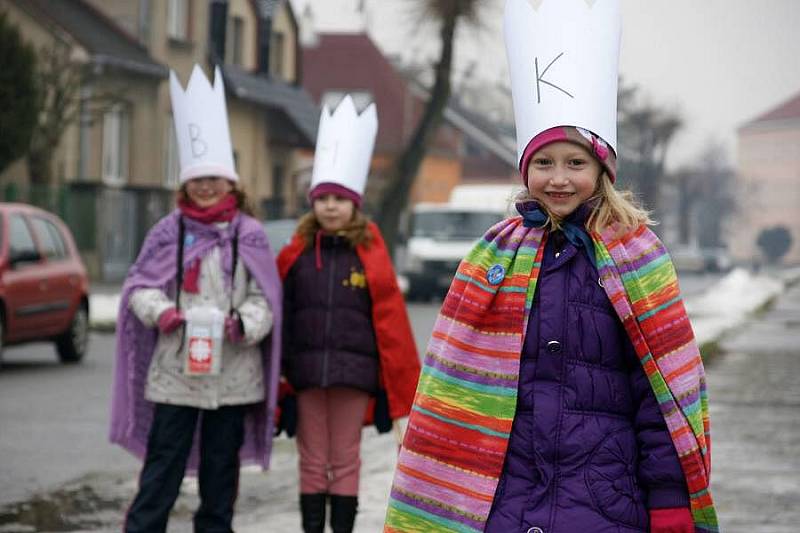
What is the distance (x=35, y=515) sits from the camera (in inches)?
308

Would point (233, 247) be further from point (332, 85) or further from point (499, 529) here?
point (332, 85)

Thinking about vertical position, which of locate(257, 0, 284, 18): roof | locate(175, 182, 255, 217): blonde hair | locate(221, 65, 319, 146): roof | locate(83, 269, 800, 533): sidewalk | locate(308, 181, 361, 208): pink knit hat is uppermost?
locate(257, 0, 284, 18): roof

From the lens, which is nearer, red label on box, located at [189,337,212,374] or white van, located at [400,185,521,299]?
red label on box, located at [189,337,212,374]

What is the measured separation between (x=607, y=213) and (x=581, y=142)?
19 centimetres

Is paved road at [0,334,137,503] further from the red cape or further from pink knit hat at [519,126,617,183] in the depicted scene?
pink knit hat at [519,126,617,183]

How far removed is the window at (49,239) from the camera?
15680mm

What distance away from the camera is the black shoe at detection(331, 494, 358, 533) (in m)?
6.93

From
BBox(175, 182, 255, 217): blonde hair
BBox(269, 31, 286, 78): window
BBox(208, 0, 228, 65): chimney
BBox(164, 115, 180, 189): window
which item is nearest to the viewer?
BBox(175, 182, 255, 217): blonde hair

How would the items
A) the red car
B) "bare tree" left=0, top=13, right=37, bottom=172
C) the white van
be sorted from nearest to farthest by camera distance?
the red car
"bare tree" left=0, top=13, right=37, bottom=172
the white van

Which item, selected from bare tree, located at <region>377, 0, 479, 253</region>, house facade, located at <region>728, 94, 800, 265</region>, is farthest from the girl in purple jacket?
house facade, located at <region>728, 94, 800, 265</region>

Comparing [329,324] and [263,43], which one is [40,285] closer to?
[329,324]

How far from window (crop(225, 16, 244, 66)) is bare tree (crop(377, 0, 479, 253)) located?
6.53m

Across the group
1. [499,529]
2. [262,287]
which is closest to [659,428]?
[499,529]

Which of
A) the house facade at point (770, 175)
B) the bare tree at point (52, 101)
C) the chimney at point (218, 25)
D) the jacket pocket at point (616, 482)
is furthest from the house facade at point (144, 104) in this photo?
the house facade at point (770, 175)
